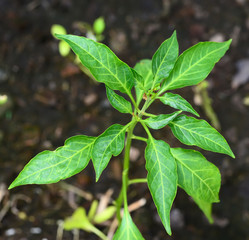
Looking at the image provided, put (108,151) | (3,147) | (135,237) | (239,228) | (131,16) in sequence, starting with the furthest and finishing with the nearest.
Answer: (131,16) → (3,147) → (239,228) → (135,237) → (108,151)

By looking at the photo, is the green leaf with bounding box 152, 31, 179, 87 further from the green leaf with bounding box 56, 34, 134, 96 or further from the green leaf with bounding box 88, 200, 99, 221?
the green leaf with bounding box 88, 200, 99, 221

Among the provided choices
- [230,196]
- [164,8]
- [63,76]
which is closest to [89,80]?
[63,76]

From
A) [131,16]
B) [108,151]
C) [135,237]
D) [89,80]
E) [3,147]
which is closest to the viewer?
[108,151]

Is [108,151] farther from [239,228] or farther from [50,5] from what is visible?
[50,5]

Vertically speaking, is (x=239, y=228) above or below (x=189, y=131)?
below

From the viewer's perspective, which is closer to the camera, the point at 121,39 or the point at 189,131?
the point at 189,131

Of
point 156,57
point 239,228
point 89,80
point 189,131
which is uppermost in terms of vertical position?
point 156,57

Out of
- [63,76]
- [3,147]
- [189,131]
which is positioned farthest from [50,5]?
[189,131]
